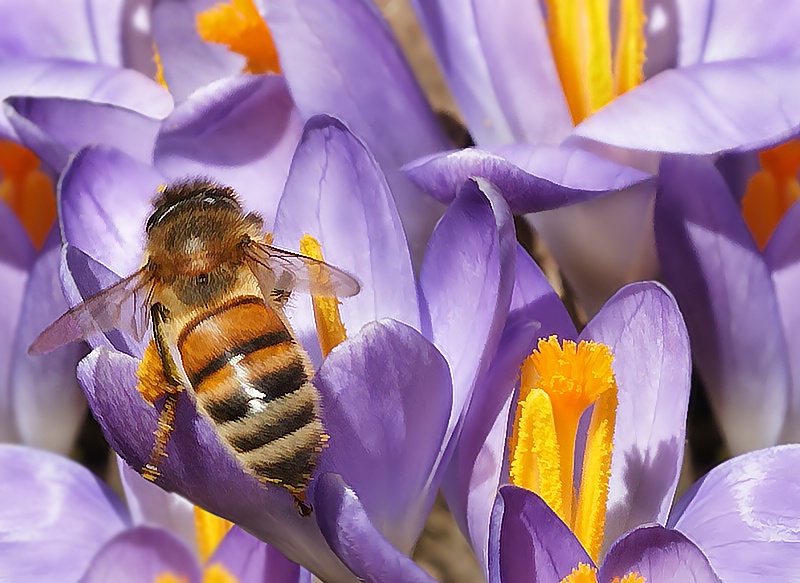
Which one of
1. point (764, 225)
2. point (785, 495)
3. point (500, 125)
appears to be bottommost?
point (785, 495)

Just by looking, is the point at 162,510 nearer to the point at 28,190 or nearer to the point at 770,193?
the point at 28,190

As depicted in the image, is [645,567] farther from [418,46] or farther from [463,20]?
[418,46]

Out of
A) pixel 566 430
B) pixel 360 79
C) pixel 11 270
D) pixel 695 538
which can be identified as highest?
pixel 360 79

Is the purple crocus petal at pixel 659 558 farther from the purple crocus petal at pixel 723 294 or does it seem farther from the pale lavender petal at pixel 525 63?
the pale lavender petal at pixel 525 63

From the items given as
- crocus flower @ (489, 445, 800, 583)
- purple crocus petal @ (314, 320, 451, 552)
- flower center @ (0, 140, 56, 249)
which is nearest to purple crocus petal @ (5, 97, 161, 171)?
flower center @ (0, 140, 56, 249)

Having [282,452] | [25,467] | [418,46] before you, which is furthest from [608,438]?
[418,46]

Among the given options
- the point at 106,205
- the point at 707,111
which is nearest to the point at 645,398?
the point at 707,111
